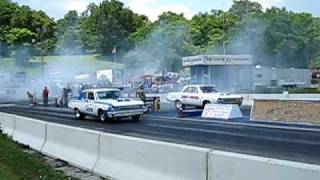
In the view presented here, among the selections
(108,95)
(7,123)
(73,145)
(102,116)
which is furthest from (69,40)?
(73,145)

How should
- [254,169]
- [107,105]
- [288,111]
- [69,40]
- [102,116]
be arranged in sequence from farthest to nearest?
[69,40], [102,116], [107,105], [288,111], [254,169]

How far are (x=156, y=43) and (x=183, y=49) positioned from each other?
5371mm

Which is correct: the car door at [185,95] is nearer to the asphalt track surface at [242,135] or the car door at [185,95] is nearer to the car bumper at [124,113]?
the car bumper at [124,113]

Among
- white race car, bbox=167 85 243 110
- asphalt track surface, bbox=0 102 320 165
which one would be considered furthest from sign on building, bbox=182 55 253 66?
asphalt track surface, bbox=0 102 320 165

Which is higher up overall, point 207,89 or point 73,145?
point 207,89

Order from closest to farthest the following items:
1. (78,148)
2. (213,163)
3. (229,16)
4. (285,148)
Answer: (213,163) < (78,148) < (285,148) < (229,16)

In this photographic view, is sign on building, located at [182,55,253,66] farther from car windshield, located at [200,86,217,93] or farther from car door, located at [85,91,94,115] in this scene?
car door, located at [85,91,94,115]

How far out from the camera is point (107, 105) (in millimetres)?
24547

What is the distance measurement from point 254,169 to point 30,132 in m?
10.1

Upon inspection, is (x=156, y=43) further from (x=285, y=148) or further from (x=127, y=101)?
(x=285, y=148)

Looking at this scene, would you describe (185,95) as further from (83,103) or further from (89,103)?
(89,103)

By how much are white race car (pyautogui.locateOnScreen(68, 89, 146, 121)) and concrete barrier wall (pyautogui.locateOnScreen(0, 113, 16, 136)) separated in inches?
245

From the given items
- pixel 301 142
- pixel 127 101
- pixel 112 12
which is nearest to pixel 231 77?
pixel 127 101

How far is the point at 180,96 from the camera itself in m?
33.2
